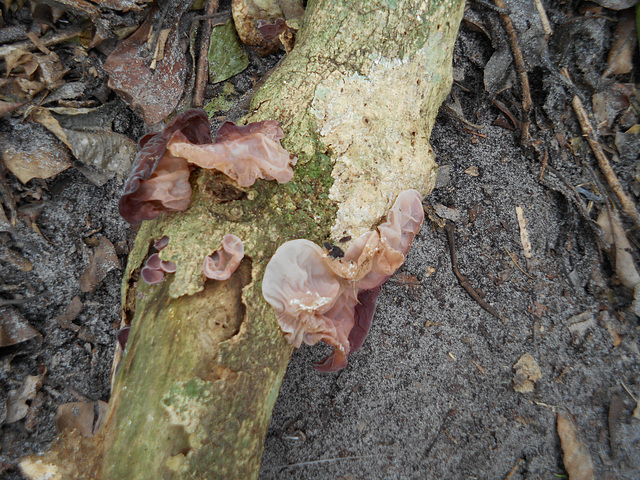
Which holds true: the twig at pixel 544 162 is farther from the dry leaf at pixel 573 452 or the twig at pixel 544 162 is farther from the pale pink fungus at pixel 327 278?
the dry leaf at pixel 573 452

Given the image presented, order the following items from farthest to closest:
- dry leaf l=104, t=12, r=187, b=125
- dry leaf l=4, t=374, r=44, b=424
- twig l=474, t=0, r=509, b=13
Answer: twig l=474, t=0, r=509, b=13 < dry leaf l=104, t=12, r=187, b=125 < dry leaf l=4, t=374, r=44, b=424

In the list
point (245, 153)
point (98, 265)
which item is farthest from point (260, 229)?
point (98, 265)

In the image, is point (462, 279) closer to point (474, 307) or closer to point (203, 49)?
point (474, 307)

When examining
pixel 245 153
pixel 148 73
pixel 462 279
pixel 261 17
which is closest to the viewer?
pixel 245 153

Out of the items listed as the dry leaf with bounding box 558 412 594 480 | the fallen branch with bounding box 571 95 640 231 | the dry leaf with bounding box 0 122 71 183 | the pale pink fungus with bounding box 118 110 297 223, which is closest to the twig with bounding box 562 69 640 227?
the fallen branch with bounding box 571 95 640 231

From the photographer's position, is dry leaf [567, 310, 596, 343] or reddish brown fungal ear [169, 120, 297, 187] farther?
dry leaf [567, 310, 596, 343]

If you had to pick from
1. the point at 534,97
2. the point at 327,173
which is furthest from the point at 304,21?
the point at 534,97

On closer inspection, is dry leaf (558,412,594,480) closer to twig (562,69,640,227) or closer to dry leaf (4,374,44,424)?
twig (562,69,640,227)
